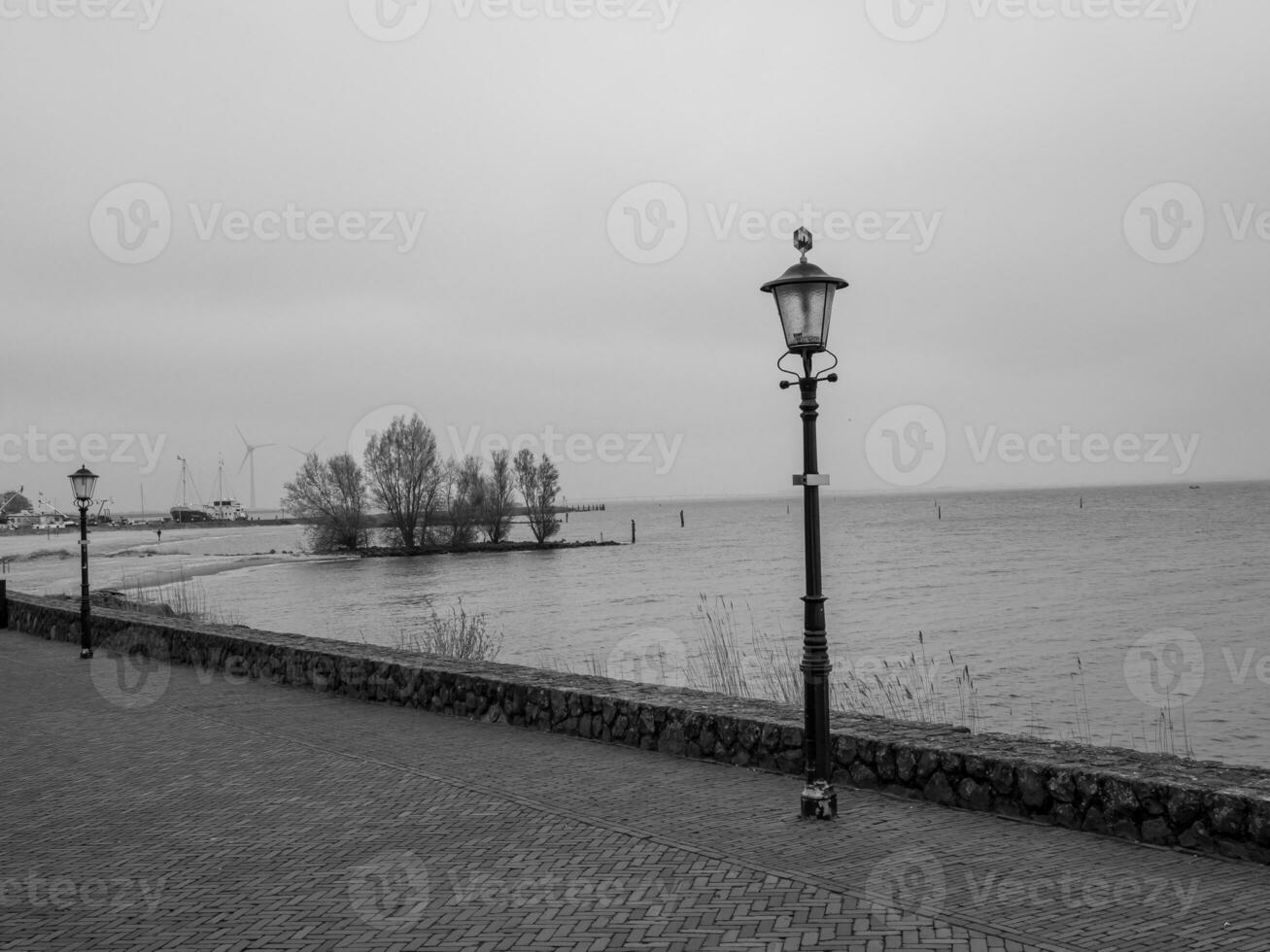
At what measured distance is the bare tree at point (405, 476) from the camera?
90.9m

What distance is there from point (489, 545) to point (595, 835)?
8827cm

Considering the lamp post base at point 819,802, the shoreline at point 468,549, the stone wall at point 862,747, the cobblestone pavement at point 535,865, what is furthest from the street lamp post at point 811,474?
the shoreline at point 468,549

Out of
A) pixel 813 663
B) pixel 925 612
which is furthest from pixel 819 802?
pixel 925 612

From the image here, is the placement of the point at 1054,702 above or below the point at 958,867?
below

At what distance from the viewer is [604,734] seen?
10531mm

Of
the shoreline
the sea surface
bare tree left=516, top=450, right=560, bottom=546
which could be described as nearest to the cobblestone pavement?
the sea surface

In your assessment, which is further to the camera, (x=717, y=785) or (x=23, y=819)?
(x=717, y=785)

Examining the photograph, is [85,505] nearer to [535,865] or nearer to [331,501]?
[535,865]

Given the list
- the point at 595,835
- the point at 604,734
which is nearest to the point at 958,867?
the point at 595,835

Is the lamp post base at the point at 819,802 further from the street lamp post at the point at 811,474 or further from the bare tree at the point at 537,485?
the bare tree at the point at 537,485

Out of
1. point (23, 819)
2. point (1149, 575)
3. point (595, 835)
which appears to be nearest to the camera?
point (595, 835)

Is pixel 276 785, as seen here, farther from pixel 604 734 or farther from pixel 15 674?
pixel 15 674

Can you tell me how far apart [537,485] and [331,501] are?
20674 mm

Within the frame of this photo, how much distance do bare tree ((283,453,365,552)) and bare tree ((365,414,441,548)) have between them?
7.02 feet
